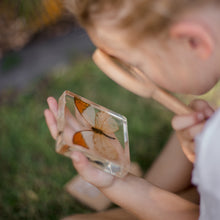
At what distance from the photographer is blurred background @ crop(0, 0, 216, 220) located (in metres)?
1.27

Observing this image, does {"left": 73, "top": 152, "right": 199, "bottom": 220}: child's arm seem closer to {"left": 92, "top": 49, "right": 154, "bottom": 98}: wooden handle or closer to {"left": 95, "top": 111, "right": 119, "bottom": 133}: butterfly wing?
{"left": 95, "top": 111, "right": 119, "bottom": 133}: butterfly wing

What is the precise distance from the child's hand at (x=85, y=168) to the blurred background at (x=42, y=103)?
0.50 metres

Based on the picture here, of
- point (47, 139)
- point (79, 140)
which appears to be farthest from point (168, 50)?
point (47, 139)

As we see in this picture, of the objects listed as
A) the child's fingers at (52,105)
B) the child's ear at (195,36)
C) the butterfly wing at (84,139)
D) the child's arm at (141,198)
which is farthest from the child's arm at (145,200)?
the child's ear at (195,36)

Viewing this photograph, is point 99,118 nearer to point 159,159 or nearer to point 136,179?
point 136,179

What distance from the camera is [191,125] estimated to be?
731 millimetres

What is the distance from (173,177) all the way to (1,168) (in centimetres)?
68

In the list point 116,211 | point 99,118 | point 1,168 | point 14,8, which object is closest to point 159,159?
point 116,211

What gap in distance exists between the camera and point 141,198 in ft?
2.79

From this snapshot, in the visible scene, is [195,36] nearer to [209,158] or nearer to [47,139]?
[209,158]

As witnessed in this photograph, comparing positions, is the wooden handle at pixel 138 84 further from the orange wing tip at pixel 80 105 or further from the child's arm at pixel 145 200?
the child's arm at pixel 145 200

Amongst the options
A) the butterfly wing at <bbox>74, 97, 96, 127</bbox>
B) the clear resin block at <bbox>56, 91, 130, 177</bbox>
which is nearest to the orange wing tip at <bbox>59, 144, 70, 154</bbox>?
the clear resin block at <bbox>56, 91, 130, 177</bbox>

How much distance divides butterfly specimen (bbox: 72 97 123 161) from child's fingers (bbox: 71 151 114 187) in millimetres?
30

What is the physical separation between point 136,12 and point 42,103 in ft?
3.30
